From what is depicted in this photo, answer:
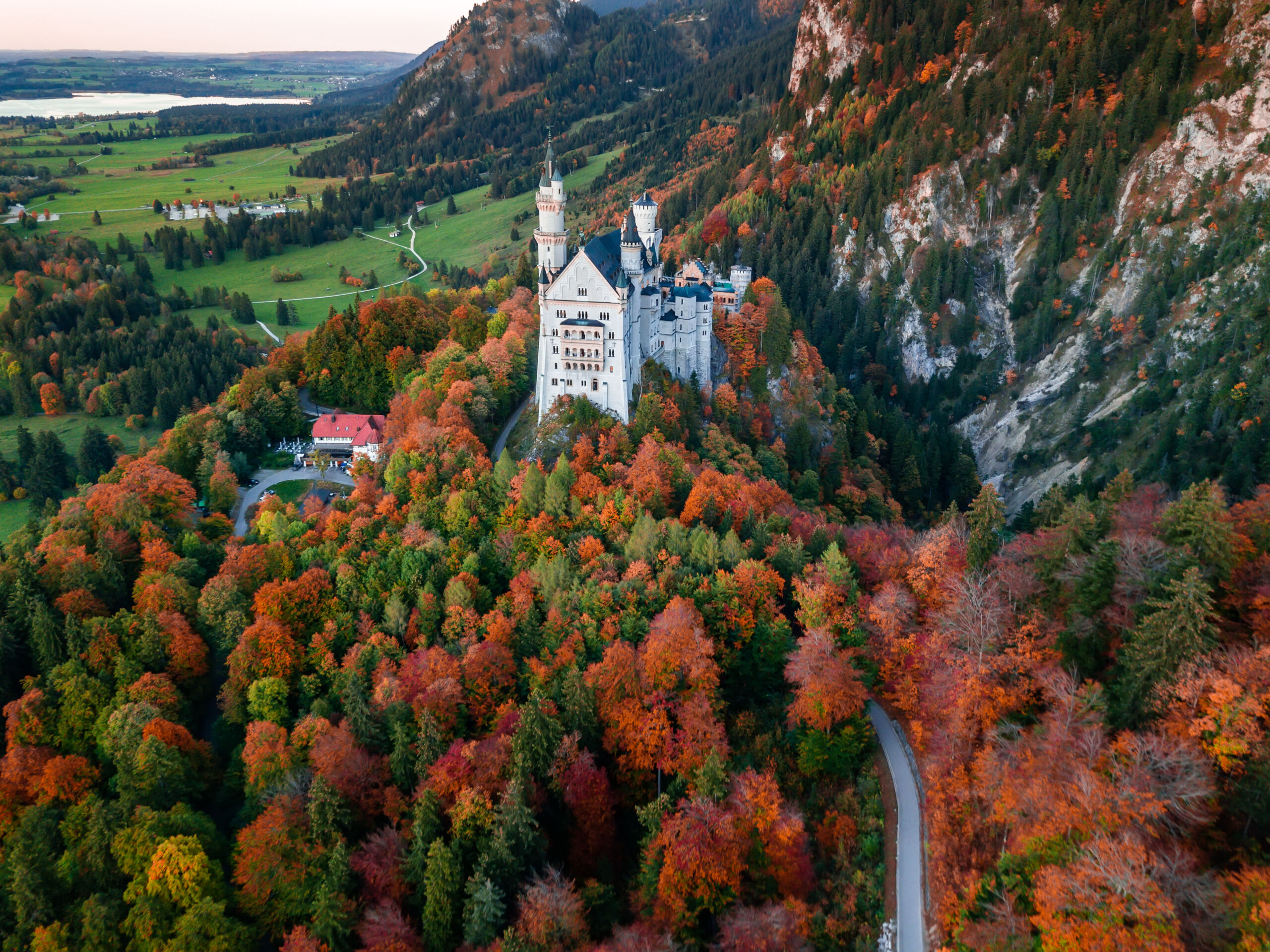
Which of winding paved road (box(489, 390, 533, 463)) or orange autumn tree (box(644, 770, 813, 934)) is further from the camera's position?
winding paved road (box(489, 390, 533, 463))

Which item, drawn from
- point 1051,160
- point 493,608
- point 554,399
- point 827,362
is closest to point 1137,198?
point 1051,160

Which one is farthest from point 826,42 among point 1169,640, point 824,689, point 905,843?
point 905,843

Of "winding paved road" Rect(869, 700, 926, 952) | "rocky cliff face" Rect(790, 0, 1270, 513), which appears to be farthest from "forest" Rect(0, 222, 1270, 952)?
"rocky cliff face" Rect(790, 0, 1270, 513)

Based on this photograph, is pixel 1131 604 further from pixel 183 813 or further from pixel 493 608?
pixel 183 813

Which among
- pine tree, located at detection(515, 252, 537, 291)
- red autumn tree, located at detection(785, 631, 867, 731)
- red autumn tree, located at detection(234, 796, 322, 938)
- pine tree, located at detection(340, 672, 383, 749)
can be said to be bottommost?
red autumn tree, located at detection(234, 796, 322, 938)

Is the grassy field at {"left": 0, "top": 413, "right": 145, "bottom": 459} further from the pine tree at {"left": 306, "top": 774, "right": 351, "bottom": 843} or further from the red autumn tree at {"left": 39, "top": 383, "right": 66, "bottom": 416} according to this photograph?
the pine tree at {"left": 306, "top": 774, "right": 351, "bottom": 843}

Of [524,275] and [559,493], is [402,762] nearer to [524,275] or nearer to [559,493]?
[559,493]

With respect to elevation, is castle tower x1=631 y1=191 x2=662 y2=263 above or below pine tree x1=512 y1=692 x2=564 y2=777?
above

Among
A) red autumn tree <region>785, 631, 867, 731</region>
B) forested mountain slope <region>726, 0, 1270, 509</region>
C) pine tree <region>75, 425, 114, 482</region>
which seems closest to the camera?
red autumn tree <region>785, 631, 867, 731</region>
